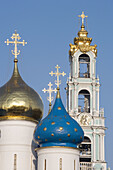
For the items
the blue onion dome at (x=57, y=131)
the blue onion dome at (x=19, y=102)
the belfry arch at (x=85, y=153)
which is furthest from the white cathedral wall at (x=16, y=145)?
the belfry arch at (x=85, y=153)

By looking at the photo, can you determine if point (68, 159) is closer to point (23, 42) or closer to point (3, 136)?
point (3, 136)

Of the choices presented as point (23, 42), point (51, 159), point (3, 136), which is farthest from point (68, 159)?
point (23, 42)

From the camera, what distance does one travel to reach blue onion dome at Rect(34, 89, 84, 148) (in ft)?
130

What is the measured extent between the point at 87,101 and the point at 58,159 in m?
15.5

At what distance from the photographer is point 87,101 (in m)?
54.4

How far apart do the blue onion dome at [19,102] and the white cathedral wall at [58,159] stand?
3227 millimetres

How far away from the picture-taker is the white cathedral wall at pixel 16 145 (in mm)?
41312

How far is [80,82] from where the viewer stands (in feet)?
177

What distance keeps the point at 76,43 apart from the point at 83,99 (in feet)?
12.6

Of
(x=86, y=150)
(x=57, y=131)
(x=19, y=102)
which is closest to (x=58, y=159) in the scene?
(x=57, y=131)

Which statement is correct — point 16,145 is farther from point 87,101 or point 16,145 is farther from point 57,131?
point 87,101

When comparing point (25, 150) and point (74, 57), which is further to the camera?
point (74, 57)

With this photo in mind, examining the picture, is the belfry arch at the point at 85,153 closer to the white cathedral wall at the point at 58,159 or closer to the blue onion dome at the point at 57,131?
the blue onion dome at the point at 57,131

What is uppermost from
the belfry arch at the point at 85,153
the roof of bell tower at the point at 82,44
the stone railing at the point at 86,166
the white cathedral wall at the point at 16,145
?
the roof of bell tower at the point at 82,44
